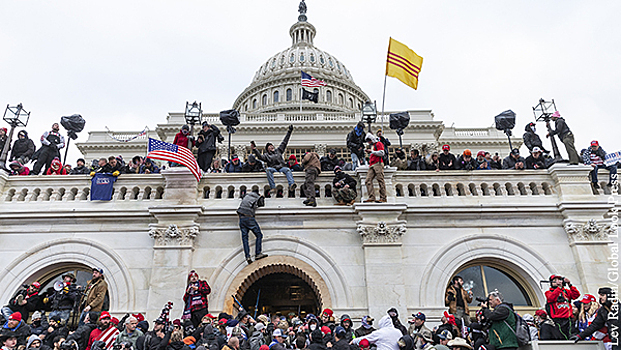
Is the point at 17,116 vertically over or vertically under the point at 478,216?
over

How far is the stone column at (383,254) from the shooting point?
34.8ft

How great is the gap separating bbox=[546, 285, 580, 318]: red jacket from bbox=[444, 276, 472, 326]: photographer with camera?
2.49 metres

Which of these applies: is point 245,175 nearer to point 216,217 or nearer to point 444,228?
point 216,217

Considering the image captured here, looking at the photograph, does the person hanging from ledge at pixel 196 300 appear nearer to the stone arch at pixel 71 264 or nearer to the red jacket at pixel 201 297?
the red jacket at pixel 201 297

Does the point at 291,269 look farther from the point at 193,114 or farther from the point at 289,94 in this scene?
the point at 289,94

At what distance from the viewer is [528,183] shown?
40.5ft

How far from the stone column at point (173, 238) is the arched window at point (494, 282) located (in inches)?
302

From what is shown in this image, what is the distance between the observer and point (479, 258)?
1146cm

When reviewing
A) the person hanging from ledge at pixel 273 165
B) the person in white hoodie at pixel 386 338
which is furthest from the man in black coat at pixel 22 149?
the person in white hoodie at pixel 386 338

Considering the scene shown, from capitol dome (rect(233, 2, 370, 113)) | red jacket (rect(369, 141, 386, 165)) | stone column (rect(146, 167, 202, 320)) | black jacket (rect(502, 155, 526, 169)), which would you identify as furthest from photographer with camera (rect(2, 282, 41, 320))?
capitol dome (rect(233, 2, 370, 113))

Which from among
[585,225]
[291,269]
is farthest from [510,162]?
[291,269]

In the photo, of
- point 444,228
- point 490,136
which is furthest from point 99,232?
point 490,136

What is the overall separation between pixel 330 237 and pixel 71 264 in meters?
7.43

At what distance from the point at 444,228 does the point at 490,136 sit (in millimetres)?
41387
